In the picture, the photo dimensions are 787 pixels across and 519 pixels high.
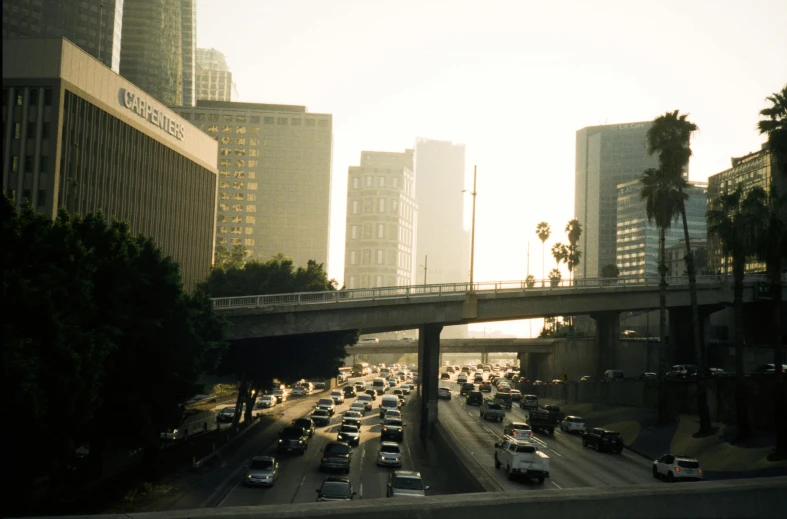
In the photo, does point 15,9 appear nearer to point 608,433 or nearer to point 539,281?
point 539,281

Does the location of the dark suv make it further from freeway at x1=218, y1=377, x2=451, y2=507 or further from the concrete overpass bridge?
the concrete overpass bridge

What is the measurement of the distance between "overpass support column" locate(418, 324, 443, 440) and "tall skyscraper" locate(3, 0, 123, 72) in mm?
Result: 131362

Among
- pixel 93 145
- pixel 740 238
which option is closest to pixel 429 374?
pixel 740 238

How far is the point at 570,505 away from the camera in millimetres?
10094

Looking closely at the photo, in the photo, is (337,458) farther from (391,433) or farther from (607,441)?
(607,441)

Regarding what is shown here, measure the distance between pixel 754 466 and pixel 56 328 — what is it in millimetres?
36116

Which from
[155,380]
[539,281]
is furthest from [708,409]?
[155,380]

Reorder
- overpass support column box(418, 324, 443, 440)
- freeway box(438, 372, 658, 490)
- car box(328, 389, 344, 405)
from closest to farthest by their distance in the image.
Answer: freeway box(438, 372, 658, 490)
overpass support column box(418, 324, 443, 440)
car box(328, 389, 344, 405)

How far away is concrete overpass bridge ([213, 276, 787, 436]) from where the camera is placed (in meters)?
63.4

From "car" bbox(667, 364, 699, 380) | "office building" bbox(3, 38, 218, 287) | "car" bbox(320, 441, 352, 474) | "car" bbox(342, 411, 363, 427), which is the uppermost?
"office building" bbox(3, 38, 218, 287)

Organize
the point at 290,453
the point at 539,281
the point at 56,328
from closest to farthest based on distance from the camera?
the point at 56,328 → the point at 290,453 → the point at 539,281

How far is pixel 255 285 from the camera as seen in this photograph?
88.9 meters

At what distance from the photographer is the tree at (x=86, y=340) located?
89.4ft

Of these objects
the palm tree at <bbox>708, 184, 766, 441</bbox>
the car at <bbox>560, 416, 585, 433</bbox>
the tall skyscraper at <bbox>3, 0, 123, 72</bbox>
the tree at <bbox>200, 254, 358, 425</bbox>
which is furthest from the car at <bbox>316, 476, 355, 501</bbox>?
the tall skyscraper at <bbox>3, 0, 123, 72</bbox>
